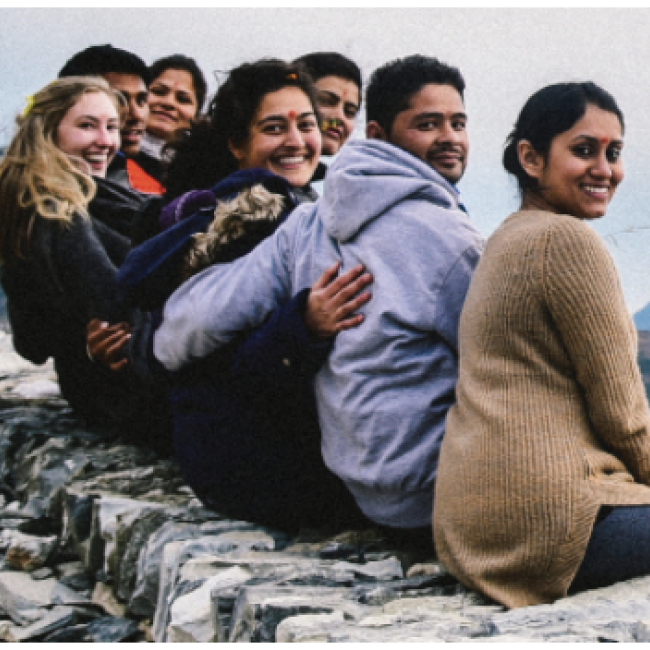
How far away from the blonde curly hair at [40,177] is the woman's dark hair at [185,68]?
58.1 inches

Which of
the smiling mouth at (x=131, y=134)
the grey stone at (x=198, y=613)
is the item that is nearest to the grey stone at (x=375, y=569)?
the grey stone at (x=198, y=613)

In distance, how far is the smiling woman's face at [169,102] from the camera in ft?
19.0

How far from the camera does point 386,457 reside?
8.00 ft

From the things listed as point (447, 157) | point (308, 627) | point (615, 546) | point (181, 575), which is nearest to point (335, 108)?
point (447, 157)

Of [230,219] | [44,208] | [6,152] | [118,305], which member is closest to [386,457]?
[230,219]

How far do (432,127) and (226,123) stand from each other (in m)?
0.85

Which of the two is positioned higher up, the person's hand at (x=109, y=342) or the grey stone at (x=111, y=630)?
the person's hand at (x=109, y=342)

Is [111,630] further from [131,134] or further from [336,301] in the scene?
[131,134]

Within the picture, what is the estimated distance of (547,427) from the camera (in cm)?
211

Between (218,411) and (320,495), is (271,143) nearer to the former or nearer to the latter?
(218,411)

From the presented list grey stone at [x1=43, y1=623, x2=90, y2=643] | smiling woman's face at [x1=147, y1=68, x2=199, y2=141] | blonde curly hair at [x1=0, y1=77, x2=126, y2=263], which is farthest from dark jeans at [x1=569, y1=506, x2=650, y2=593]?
smiling woman's face at [x1=147, y1=68, x2=199, y2=141]

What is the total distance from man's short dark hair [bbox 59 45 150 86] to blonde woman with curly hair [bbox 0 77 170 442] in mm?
804

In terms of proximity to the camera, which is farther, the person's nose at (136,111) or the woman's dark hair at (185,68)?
the woman's dark hair at (185,68)

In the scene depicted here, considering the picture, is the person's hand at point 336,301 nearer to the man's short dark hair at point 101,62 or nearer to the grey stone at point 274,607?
the grey stone at point 274,607
